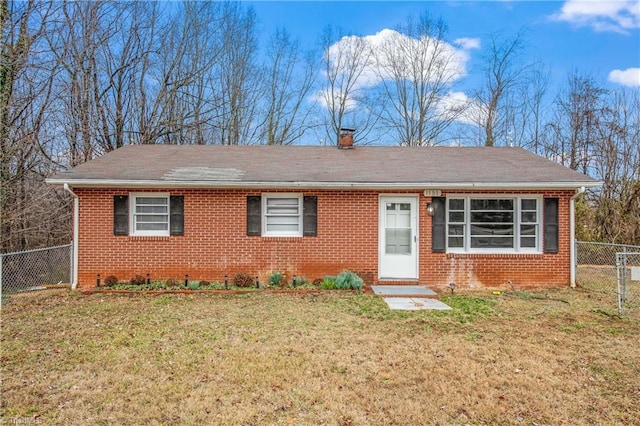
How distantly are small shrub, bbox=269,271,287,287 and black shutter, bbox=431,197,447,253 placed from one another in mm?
3634

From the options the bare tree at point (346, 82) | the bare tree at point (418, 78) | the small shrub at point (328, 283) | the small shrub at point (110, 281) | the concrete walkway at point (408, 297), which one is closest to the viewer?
the concrete walkway at point (408, 297)

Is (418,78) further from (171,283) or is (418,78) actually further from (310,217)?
(171,283)

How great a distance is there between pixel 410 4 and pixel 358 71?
4749 millimetres

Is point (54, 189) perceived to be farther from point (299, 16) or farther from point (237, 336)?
point (299, 16)

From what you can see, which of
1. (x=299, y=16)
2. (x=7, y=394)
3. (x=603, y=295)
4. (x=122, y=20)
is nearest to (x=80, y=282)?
(x=7, y=394)

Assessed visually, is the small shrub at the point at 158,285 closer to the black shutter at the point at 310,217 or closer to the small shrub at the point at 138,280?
the small shrub at the point at 138,280

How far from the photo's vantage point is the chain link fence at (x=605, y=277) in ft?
24.3

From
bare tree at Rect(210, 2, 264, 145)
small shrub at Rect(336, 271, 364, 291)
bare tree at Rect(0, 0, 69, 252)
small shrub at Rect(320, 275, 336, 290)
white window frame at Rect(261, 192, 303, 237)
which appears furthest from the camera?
bare tree at Rect(210, 2, 264, 145)

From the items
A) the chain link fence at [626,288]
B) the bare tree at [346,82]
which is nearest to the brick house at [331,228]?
the chain link fence at [626,288]

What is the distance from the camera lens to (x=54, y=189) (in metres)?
12.3

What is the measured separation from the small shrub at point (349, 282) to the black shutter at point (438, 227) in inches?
79.1

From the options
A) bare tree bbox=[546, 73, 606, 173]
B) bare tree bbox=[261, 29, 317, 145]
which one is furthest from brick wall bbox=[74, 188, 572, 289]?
bare tree bbox=[261, 29, 317, 145]

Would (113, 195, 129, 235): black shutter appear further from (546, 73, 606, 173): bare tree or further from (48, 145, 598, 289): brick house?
(546, 73, 606, 173): bare tree

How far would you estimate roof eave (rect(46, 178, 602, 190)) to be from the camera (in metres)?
8.70
